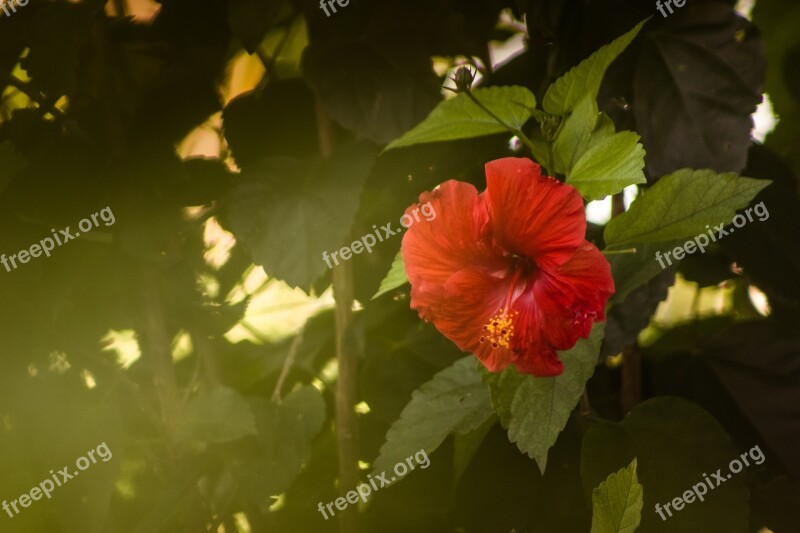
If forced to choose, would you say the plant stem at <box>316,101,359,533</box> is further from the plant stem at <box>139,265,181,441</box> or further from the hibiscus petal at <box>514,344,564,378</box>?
the hibiscus petal at <box>514,344,564,378</box>

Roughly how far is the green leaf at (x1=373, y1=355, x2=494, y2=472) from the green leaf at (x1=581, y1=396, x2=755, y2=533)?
10 centimetres

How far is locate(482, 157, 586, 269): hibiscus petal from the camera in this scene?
1.21 ft

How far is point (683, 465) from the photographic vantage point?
549 mm

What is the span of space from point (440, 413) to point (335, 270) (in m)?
0.19

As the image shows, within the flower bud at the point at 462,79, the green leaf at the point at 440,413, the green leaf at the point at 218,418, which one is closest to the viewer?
the flower bud at the point at 462,79

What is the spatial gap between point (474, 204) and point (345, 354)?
0.31 m

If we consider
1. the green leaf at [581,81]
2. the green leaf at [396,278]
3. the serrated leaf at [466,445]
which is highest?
the green leaf at [581,81]

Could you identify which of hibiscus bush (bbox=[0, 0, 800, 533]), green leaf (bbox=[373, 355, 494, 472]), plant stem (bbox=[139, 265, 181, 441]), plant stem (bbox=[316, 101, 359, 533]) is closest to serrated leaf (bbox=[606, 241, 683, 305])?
hibiscus bush (bbox=[0, 0, 800, 533])

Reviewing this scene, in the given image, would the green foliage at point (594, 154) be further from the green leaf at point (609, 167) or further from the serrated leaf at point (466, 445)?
the serrated leaf at point (466, 445)

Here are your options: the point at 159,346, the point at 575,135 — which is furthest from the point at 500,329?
the point at 159,346

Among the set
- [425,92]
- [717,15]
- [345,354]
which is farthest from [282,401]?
[717,15]

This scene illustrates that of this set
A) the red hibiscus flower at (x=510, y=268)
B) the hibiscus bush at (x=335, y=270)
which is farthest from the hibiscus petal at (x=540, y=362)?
the hibiscus bush at (x=335, y=270)

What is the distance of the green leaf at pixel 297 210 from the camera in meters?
0.57

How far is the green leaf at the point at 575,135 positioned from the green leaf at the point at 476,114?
0.08 feet
